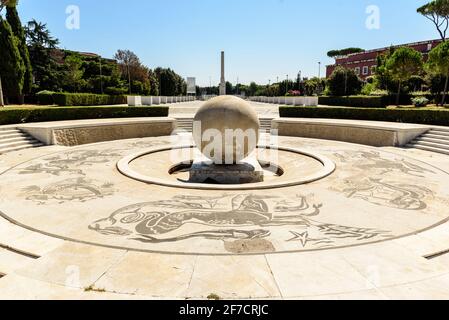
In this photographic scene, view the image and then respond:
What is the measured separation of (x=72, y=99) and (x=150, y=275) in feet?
137

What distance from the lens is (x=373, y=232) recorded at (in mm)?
7234

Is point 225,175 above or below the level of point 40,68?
below

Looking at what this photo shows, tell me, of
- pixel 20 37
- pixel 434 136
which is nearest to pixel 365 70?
pixel 434 136

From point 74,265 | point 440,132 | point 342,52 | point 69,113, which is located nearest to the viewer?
point 74,265

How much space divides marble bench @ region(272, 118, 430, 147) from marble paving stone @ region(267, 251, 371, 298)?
16313 millimetres

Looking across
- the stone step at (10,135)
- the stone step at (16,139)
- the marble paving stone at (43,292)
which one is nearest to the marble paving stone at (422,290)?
the marble paving stone at (43,292)

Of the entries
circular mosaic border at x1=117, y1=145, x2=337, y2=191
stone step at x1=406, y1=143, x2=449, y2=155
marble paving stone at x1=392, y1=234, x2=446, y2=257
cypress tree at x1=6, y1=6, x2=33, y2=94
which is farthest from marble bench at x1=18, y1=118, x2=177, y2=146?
cypress tree at x1=6, y1=6, x2=33, y2=94

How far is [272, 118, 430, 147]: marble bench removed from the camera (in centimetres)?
1962

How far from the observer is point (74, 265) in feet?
18.7

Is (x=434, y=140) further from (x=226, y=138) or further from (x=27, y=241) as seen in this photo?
(x=27, y=241)

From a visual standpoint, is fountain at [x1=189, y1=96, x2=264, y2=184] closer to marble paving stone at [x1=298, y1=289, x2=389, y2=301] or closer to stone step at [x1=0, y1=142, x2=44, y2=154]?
marble paving stone at [x1=298, y1=289, x2=389, y2=301]

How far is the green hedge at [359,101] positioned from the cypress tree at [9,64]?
4362 centimetres

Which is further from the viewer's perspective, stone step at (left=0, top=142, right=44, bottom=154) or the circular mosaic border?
stone step at (left=0, top=142, right=44, bottom=154)
